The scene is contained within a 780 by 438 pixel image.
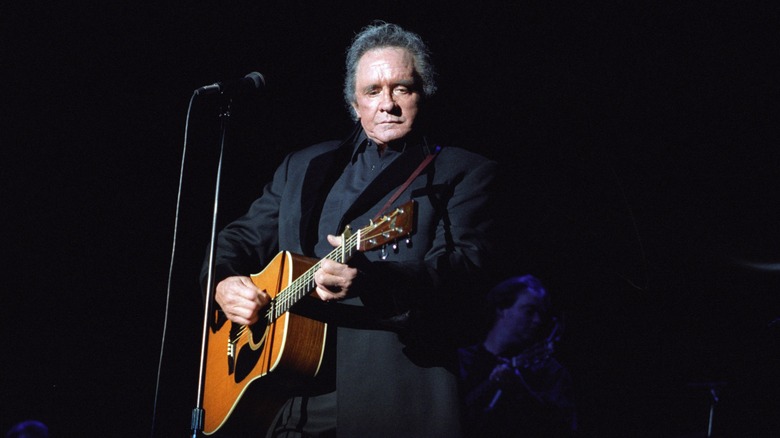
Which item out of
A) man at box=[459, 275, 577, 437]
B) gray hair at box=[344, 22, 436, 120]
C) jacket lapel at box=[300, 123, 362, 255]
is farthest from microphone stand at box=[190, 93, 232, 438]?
man at box=[459, 275, 577, 437]

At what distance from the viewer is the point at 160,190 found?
408 centimetres

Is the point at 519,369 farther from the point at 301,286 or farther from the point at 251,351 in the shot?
the point at 301,286

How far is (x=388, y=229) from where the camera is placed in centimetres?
184

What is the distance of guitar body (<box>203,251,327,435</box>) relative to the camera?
6.84 feet

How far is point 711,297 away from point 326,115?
195 inches

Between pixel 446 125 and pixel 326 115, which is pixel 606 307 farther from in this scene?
pixel 326 115

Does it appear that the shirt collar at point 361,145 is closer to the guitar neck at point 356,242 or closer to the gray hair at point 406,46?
the gray hair at point 406,46

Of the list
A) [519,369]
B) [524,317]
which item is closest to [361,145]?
[524,317]

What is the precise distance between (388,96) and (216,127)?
2.04 m

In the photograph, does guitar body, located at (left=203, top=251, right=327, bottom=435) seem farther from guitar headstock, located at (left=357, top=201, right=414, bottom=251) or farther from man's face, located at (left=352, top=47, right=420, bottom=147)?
man's face, located at (left=352, top=47, right=420, bottom=147)

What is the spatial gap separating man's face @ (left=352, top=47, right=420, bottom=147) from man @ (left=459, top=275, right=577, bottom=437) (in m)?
4.69

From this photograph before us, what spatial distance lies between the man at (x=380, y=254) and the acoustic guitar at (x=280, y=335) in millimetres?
54

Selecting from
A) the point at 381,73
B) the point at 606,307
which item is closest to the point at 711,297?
the point at 606,307

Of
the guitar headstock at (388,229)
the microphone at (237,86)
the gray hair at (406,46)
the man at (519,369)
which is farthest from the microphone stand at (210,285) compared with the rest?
the man at (519,369)
